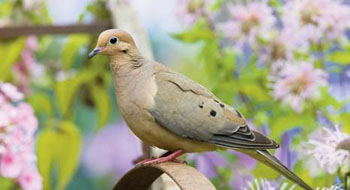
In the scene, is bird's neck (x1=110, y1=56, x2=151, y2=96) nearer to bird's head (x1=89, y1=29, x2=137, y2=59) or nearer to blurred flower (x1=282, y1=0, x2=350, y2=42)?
bird's head (x1=89, y1=29, x2=137, y2=59)

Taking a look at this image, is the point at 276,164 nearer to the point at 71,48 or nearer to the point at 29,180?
the point at 29,180

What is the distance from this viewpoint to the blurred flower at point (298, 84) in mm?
1218

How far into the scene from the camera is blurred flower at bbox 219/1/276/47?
4.51 ft

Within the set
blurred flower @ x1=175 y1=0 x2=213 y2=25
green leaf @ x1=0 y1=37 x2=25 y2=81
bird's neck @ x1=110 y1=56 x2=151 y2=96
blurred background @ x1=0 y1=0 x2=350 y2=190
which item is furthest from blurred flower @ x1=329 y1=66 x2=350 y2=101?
green leaf @ x1=0 y1=37 x2=25 y2=81

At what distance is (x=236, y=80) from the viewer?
4.55 ft

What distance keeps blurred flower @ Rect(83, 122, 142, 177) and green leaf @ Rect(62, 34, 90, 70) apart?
0.55m

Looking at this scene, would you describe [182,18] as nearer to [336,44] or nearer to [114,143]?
[336,44]

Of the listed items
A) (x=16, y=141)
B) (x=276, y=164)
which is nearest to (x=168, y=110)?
(x=276, y=164)

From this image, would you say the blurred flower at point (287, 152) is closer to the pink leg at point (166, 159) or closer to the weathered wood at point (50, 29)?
the pink leg at point (166, 159)

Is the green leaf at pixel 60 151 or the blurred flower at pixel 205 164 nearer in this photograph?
the blurred flower at pixel 205 164

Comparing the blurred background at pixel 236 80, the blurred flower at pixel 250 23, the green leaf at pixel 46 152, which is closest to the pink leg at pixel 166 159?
the blurred background at pixel 236 80

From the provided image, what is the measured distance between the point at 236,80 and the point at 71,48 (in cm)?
54

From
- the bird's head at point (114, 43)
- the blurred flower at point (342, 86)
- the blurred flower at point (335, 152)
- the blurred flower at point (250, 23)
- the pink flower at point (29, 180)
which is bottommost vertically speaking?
the pink flower at point (29, 180)

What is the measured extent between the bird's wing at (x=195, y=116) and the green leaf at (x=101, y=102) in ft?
2.86
